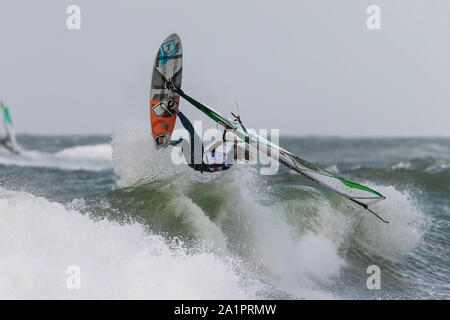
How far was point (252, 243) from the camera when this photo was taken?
770 cm

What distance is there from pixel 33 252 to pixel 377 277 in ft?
17.0

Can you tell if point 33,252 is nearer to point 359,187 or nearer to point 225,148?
point 225,148

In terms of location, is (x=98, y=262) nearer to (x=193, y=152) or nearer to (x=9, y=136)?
(x=193, y=152)

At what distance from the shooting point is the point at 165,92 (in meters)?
7.45

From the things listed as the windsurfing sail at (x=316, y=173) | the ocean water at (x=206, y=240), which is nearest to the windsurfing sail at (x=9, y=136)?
the ocean water at (x=206, y=240)

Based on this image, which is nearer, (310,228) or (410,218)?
(310,228)

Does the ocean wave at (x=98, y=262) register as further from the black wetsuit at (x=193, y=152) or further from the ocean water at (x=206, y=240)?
the black wetsuit at (x=193, y=152)

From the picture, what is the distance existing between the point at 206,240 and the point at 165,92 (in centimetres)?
238

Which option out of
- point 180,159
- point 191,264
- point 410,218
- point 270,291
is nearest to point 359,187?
point 270,291

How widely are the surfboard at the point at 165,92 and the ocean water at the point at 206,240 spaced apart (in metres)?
1.51

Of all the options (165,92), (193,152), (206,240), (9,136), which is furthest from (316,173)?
(9,136)

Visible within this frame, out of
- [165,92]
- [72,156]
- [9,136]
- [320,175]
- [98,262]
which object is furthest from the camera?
[72,156]
